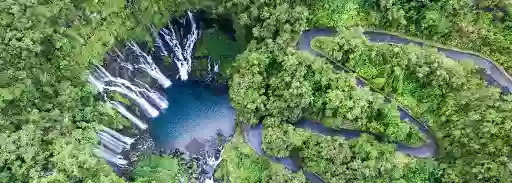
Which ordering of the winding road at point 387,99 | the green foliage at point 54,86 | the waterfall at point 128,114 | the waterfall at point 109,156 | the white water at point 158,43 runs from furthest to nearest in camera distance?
1. the white water at point 158,43
2. the waterfall at point 128,114
3. the waterfall at point 109,156
4. the winding road at point 387,99
5. the green foliage at point 54,86

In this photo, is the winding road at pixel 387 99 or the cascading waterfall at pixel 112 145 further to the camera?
the cascading waterfall at pixel 112 145

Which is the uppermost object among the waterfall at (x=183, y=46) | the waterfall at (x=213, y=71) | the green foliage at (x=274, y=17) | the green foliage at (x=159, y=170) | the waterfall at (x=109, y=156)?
the green foliage at (x=274, y=17)

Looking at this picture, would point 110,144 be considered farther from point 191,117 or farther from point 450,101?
point 450,101

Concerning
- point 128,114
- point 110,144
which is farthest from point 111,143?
point 128,114

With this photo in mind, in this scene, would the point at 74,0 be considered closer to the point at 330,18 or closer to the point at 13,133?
the point at 13,133

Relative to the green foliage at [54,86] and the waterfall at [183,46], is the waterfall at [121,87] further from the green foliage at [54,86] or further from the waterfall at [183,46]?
the waterfall at [183,46]

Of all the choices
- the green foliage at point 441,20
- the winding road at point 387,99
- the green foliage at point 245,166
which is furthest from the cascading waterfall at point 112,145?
the green foliage at point 441,20

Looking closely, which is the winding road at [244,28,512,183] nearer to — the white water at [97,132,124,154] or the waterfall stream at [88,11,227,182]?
the waterfall stream at [88,11,227,182]

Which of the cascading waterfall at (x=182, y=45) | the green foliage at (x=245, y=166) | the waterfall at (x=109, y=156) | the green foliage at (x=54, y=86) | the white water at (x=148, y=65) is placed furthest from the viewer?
the cascading waterfall at (x=182, y=45)
